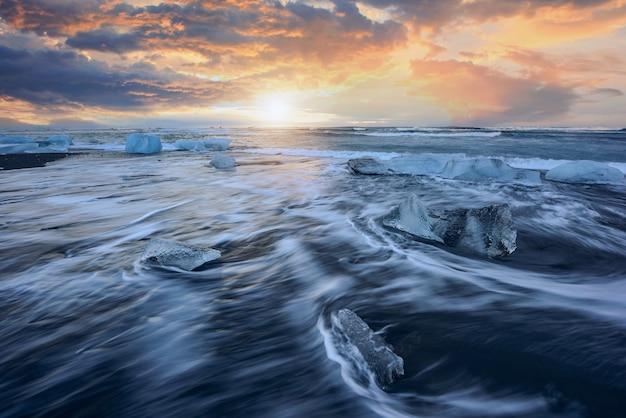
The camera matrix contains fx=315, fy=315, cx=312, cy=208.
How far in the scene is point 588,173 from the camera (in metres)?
9.24

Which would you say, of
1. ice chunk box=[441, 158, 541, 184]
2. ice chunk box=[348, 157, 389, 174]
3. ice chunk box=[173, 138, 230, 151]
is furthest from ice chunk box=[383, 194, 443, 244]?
ice chunk box=[173, 138, 230, 151]

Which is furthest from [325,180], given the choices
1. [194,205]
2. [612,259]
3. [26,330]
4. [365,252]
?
[26,330]

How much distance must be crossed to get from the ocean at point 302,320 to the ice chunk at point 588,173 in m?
4.68

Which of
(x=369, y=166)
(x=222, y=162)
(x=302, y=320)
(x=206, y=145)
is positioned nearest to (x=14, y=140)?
(x=206, y=145)

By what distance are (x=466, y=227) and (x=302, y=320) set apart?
2.53m

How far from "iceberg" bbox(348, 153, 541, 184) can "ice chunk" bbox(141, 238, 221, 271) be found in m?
8.47

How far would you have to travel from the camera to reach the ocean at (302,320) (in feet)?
5.66

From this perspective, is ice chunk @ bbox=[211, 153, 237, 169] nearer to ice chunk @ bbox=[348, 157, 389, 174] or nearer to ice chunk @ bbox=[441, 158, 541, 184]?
ice chunk @ bbox=[348, 157, 389, 174]

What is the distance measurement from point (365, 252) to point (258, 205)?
342 centimetres

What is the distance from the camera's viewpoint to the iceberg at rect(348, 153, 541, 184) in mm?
9547

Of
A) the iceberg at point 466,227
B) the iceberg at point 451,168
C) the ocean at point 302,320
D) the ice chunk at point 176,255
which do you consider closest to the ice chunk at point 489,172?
the iceberg at point 451,168

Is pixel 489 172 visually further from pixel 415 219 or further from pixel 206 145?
pixel 206 145

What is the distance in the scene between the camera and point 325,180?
10.0 meters

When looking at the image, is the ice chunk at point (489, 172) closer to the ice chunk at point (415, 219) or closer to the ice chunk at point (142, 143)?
the ice chunk at point (415, 219)
